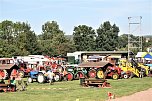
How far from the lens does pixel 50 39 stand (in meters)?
103

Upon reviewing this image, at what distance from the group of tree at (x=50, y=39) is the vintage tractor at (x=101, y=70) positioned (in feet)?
119

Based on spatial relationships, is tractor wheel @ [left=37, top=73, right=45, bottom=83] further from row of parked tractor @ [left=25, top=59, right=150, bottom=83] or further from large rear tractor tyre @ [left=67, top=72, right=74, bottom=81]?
large rear tractor tyre @ [left=67, top=72, right=74, bottom=81]

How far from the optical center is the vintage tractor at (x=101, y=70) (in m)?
36.8

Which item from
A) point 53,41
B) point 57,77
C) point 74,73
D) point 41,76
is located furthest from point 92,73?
point 53,41

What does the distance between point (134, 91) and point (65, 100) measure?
6.31m

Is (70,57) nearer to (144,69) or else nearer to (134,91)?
(144,69)

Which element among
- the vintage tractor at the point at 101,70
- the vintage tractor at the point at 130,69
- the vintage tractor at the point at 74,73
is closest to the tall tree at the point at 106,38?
the vintage tractor at the point at 130,69

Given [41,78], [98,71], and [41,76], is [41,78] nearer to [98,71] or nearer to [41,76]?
[41,76]

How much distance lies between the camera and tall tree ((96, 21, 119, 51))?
4720 inches

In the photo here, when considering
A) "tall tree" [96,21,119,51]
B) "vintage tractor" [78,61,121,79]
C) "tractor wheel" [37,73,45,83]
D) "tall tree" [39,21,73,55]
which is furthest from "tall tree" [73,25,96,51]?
"tractor wheel" [37,73,45,83]

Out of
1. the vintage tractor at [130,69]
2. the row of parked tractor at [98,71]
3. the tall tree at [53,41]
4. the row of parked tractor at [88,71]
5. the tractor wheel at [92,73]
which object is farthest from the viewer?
the tall tree at [53,41]

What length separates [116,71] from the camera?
1494 inches

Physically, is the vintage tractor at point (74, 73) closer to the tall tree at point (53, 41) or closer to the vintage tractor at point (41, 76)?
the vintage tractor at point (41, 76)

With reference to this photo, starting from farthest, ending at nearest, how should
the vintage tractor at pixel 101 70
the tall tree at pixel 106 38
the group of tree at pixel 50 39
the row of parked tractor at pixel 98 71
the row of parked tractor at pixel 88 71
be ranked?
the tall tree at pixel 106 38 < the group of tree at pixel 50 39 < the vintage tractor at pixel 101 70 < the row of parked tractor at pixel 98 71 < the row of parked tractor at pixel 88 71
